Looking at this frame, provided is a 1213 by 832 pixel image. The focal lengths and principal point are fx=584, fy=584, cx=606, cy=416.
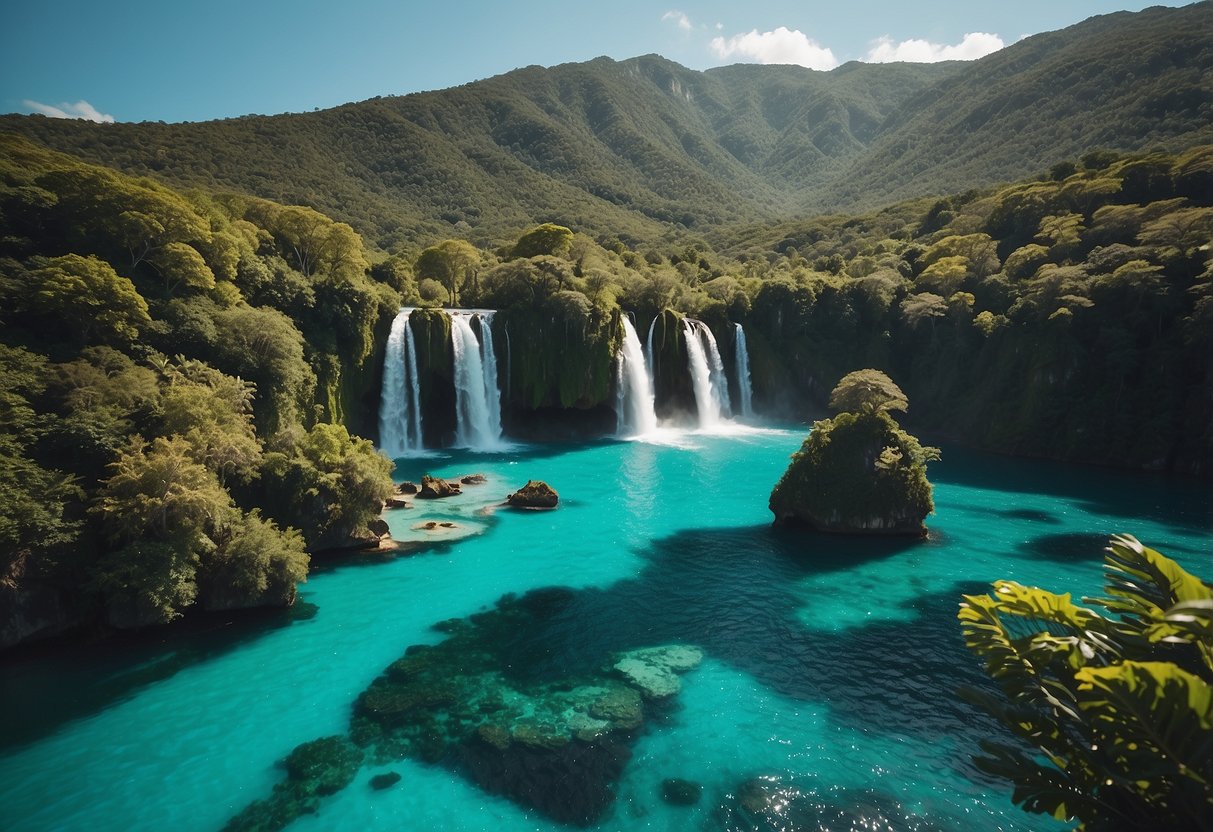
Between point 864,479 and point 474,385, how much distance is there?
28.0m

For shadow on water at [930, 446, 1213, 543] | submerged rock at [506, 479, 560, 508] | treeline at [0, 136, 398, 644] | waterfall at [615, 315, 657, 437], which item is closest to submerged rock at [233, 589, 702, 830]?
treeline at [0, 136, 398, 644]

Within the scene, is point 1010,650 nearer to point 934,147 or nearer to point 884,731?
point 884,731

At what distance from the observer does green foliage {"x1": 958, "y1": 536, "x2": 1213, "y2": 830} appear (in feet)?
12.0

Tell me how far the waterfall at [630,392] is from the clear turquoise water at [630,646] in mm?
19653

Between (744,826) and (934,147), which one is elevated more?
(934,147)

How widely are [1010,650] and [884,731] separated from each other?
32.2 feet

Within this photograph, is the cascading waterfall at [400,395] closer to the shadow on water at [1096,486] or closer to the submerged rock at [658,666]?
the submerged rock at [658,666]

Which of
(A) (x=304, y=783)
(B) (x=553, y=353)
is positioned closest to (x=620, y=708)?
(A) (x=304, y=783)

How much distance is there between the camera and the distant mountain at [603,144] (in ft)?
290

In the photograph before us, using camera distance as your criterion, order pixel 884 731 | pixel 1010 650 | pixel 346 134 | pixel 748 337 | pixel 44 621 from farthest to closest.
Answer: pixel 346 134 < pixel 748 337 < pixel 44 621 < pixel 884 731 < pixel 1010 650

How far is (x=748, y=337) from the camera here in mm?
58094

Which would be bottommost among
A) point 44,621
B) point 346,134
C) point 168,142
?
point 44,621

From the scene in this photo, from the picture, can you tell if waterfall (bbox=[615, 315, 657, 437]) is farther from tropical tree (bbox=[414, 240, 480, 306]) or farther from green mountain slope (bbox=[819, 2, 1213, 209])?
green mountain slope (bbox=[819, 2, 1213, 209])

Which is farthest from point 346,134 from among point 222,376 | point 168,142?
point 222,376
